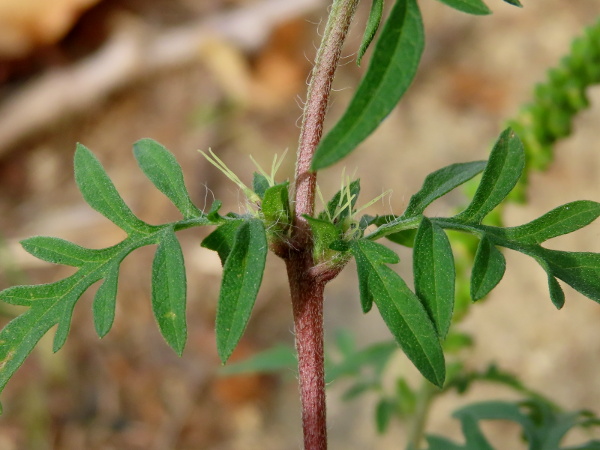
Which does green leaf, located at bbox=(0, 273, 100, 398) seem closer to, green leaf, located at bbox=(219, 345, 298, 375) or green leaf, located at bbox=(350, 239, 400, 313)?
green leaf, located at bbox=(350, 239, 400, 313)

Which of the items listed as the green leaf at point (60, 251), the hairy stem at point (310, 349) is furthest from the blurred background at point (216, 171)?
the hairy stem at point (310, 349)

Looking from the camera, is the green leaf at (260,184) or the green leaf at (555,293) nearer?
the green leaf at (555,293)

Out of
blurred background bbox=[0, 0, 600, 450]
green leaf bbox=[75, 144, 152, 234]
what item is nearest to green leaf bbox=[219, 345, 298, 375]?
green leaf bbox=[75, 144, 152, 234]

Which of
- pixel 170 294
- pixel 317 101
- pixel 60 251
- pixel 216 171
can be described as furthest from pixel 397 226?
pixel 216 171

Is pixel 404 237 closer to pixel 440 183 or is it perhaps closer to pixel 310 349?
pixel 440 183

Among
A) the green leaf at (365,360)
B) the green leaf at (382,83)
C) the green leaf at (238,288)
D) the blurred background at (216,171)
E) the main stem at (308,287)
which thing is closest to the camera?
the green leaf at (382,83)

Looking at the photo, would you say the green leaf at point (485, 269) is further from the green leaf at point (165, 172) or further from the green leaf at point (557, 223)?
the green leaf at point (165, 172)
